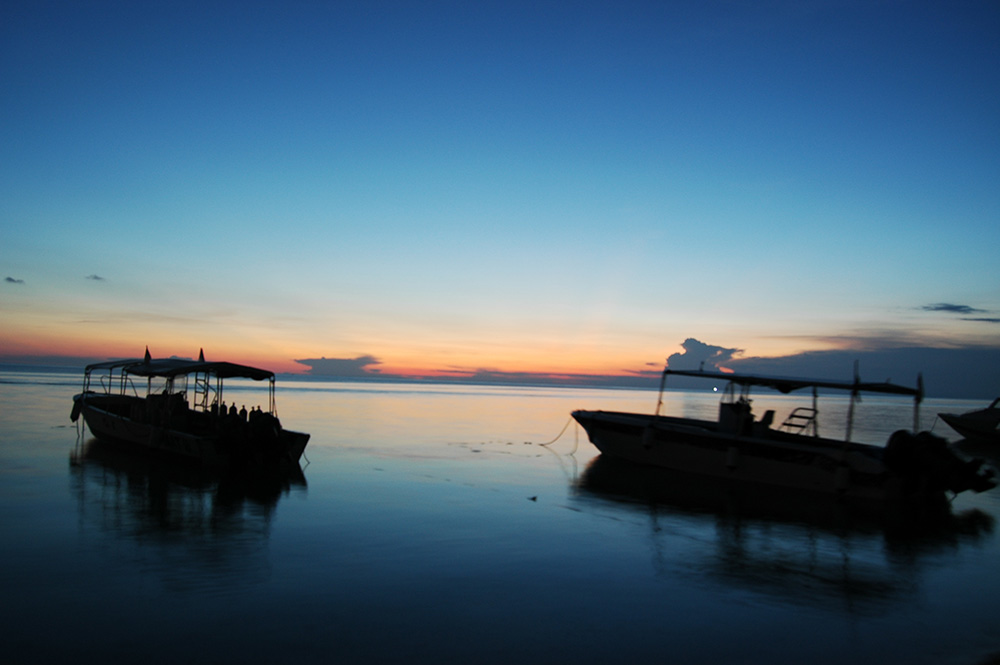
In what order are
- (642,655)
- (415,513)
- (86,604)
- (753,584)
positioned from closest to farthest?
(642,655) → (86,604) → (753,584) → (415,513)

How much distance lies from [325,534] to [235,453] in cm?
750

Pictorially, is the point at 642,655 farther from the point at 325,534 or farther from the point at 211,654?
the point at 325,534

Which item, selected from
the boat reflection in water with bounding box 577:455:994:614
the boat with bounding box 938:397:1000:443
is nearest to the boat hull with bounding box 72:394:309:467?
the boat reflection in water with bounding box 577:455:994:614

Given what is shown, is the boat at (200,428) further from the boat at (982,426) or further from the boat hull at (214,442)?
the boat at (982,426)

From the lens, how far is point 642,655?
691 cm

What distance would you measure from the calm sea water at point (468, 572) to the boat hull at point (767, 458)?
1378 millimetres

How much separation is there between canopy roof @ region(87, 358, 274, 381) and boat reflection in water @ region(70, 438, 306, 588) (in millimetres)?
2705

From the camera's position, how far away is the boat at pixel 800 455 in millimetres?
16656

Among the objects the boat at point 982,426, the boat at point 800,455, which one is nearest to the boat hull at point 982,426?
the boat at point 982,426

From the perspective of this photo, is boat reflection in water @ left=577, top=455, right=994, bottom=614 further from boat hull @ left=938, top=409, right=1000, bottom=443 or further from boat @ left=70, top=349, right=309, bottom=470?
boat hull @ left=938, top=409, right=1000, bottom=443

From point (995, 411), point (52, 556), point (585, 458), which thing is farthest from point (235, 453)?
point (995, 411)

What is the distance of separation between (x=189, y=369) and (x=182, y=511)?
7182 millimetres

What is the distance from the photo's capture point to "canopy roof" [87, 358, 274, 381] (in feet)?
62.0

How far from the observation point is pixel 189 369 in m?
18.8
